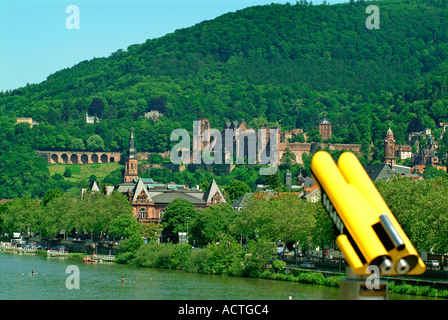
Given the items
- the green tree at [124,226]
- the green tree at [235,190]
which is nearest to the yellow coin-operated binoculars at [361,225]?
the green tree at [124,226]

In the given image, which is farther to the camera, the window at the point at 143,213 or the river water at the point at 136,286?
the window at the point at 143,213

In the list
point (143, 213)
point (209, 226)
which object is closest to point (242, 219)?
point (209, 226)

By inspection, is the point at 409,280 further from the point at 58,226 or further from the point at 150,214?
the point at 150,214

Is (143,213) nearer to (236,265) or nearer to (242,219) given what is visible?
(242,219)

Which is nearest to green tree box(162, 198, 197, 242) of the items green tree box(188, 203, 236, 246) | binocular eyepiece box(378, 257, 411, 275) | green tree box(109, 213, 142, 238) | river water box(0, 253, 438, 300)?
green tree box(109, 213, 142, 238)

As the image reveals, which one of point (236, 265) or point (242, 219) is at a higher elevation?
point (242, 219)

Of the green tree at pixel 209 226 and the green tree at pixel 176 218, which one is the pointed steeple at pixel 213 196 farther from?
the green tree at pixel 209 226
